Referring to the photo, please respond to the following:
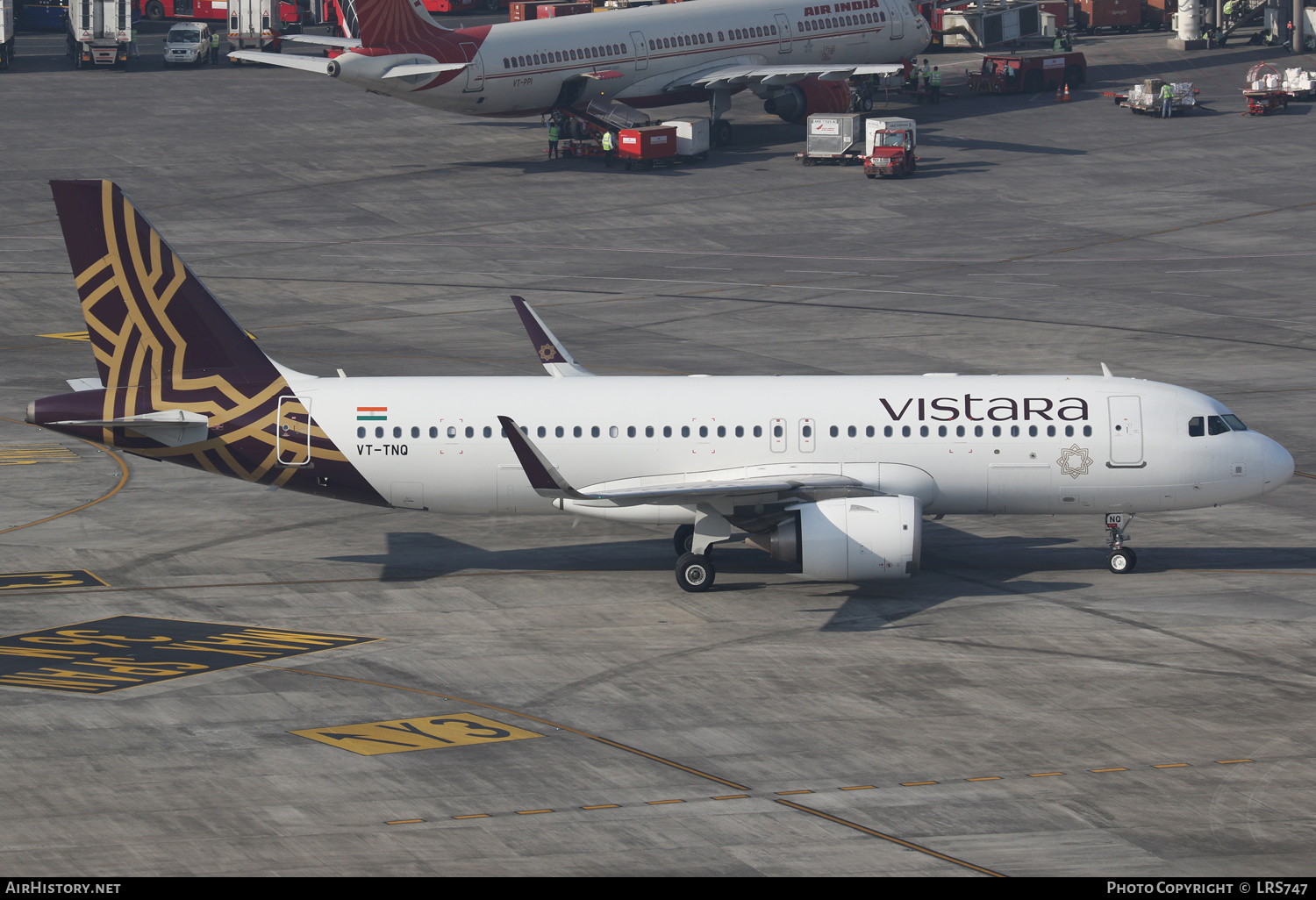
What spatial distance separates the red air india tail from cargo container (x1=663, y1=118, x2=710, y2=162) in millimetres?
15957

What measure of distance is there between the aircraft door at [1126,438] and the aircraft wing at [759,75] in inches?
2447

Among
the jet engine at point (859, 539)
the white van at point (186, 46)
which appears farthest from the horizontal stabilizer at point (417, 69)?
the jet engine at point (859, 539)

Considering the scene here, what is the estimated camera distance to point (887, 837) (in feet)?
83.5

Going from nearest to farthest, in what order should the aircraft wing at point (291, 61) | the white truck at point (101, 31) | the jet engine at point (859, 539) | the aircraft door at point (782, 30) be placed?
the jet engine at point (859, 539) < the aircraft wing at point (291, 61) < the aircraft door at point (782, 30) < the white truck at point (101, 31)

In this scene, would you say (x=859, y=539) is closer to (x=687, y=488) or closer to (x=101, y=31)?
(x=687, y=488)

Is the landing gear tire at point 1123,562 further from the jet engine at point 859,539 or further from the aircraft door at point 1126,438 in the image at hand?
the jet engine at point 859,539

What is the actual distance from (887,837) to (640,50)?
77.2m

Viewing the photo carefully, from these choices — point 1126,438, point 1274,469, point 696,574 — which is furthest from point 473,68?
point 1274,469

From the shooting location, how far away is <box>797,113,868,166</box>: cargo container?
9538 centimetres

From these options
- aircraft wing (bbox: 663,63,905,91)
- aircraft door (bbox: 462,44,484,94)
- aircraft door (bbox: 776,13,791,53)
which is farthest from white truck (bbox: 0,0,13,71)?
aircraft door (bbox: 776,13,791,53)

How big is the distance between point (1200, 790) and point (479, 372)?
35730mm

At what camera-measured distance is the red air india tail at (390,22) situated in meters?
87.5

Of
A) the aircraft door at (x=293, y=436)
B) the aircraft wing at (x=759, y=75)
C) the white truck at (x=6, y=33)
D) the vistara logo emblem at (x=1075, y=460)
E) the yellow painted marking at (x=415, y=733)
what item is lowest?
the yellow painted marking at (x=415, y=733)
